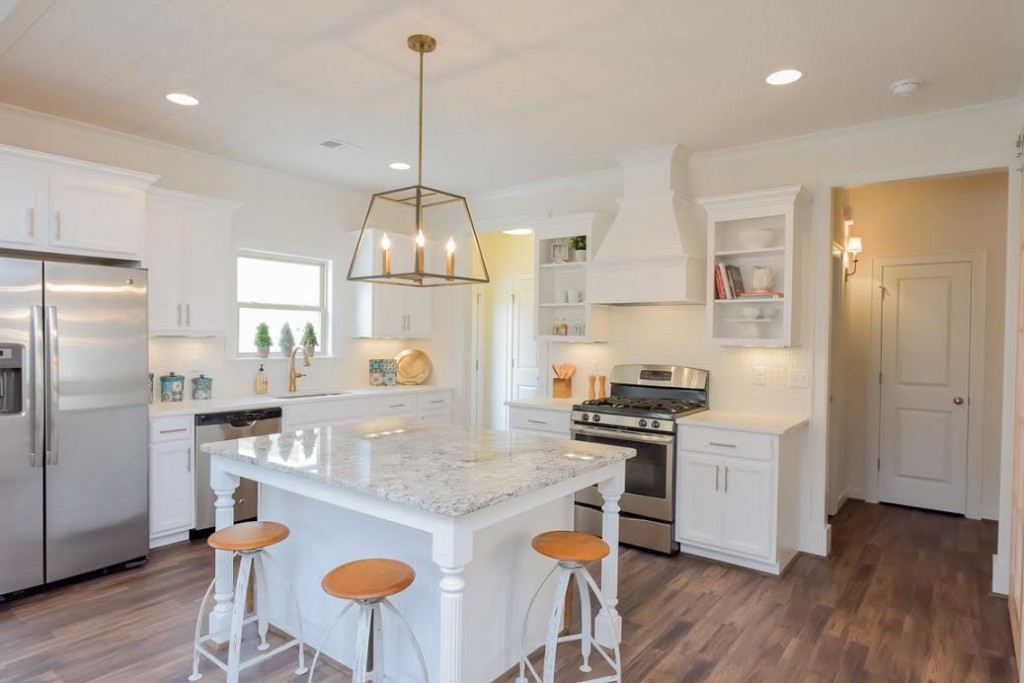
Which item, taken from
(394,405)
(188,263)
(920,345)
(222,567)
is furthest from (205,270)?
(920,345)

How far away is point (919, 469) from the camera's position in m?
5.09

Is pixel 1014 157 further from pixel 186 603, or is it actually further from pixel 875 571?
pixel 186 603

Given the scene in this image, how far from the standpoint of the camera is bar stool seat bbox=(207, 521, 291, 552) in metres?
2.40

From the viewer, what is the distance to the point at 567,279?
17.1 feet

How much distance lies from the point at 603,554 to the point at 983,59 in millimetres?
2855

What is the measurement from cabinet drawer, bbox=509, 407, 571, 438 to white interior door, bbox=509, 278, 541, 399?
182 centimetres

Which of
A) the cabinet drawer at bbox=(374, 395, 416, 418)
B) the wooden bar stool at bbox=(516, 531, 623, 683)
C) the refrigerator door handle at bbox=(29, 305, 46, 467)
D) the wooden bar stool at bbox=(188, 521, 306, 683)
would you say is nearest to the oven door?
the wooden bar stool at bbox=(516, 531, 623, 683)

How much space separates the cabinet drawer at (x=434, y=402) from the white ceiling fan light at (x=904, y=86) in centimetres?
420

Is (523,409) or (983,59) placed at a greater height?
(983,59)

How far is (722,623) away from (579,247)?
2.90 meters

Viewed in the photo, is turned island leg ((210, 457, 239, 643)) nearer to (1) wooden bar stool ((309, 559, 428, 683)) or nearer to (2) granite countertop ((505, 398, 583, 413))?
(1) wooden bar stool ((309, 559, 428, 683))

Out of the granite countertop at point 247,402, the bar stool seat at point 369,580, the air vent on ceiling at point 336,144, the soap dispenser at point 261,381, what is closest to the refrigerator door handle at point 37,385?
the granite countertop at point 247,402

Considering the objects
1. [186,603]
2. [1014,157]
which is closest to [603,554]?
[186,603]

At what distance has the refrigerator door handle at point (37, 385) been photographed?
3.22 metres
